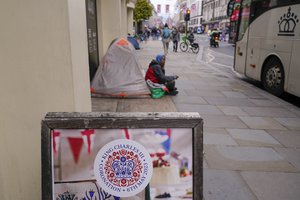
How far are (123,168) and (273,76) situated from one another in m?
7.14

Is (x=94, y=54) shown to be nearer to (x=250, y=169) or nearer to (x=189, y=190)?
(x=250, y=169)

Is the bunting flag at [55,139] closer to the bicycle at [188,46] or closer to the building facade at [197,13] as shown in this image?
the bicycle at [188,46]

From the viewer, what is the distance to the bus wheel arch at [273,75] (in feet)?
25.3

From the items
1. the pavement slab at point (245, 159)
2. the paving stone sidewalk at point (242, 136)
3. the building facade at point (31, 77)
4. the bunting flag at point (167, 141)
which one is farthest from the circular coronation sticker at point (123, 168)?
the pavement slab at point (245, 159)

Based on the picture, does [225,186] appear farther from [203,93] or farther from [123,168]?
[203,93]

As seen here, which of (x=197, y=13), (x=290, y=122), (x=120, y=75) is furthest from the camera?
(x=197, y=13)

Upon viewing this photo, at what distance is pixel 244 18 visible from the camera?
9898mm

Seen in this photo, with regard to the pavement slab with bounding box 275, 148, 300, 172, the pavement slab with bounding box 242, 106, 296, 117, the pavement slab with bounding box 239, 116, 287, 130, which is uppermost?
the pavement slab with bounding box 242, 106, 296, 117

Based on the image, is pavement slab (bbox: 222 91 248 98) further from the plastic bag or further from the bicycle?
the bicycle

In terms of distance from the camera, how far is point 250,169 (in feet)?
12.7

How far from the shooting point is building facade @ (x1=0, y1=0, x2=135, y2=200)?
235cm

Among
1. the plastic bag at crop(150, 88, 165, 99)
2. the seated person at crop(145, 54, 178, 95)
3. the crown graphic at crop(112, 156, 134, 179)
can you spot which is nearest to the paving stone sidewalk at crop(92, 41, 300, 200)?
the plastic bag at crop(150, 88, 165, 99)

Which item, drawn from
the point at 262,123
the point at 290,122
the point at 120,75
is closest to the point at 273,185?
the point at 262,123

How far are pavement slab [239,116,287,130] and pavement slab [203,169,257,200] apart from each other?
6.97 ft
